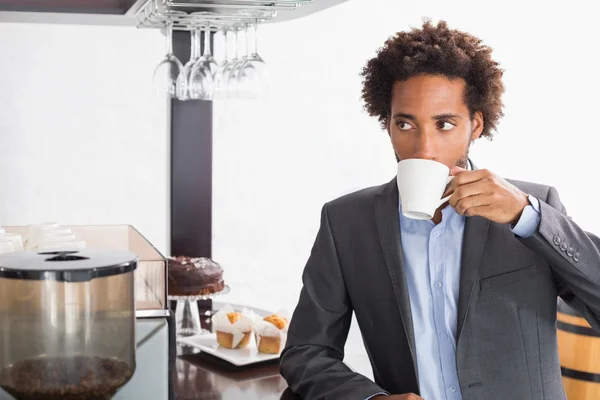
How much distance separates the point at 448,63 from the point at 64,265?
3.41ft

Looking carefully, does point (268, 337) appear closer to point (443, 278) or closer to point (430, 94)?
point (443, 278)

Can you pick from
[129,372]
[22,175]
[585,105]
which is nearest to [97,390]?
[129,372]

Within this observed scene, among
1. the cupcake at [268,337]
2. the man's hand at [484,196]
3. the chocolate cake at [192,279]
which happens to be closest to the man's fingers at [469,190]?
the man's hand at [484,196]

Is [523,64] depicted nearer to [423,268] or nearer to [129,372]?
[423,268]

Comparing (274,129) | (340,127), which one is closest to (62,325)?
(274,129)

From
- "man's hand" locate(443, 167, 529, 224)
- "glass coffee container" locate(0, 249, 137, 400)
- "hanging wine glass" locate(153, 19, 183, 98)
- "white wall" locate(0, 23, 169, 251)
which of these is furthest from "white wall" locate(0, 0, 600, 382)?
"glass coffee container" locate(0, 249, 137, 400)

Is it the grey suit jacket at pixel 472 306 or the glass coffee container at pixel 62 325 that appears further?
the grey suit jacket at pixel 472 306

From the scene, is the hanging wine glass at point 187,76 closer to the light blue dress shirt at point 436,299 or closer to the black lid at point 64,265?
the light blue dress shirt at point 436,299

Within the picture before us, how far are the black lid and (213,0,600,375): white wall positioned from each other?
A: 3751 millimetres

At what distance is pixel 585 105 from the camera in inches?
197

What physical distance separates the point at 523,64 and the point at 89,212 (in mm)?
2936

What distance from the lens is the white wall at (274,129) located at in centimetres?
440

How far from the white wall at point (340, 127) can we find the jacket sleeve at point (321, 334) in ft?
10.2

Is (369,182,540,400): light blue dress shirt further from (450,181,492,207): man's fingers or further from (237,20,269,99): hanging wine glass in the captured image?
(237,20,269,99): hanging wine glass
